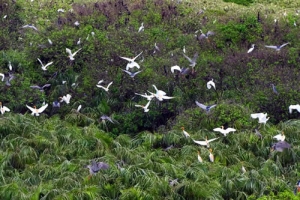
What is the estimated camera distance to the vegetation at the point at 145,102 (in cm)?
737

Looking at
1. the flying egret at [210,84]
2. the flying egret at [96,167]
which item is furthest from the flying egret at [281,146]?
the flying egret at [96,167]

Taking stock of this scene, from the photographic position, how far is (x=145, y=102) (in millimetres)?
10797

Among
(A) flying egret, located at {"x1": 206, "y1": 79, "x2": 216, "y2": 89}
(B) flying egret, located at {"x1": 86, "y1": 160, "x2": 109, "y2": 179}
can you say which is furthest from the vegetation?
(A) flying egret, located at {"x1": 206, "y1": 79, "x2": 216, "y2": 89}

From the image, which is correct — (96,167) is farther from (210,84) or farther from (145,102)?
(210,84)

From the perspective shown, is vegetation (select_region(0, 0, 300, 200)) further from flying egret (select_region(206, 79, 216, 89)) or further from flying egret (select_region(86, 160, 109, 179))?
flying egret (select_region(206, 79, 216, 89))

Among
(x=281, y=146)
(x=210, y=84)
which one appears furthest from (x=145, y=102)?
(x=281, y=146)

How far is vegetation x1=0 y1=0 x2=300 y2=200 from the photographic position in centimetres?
737

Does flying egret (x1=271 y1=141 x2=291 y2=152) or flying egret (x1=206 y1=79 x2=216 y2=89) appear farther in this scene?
flying egret (x1=206 y1=79 x2=216 y2=89)

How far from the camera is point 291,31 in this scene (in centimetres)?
1345

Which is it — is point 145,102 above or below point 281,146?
below

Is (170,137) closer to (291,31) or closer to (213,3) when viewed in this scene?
(291,31)

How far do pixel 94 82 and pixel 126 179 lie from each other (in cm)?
430

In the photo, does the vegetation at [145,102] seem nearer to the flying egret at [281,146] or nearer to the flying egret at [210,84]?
the flying egret at [281,146]

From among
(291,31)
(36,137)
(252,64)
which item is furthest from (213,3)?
(36,137)
